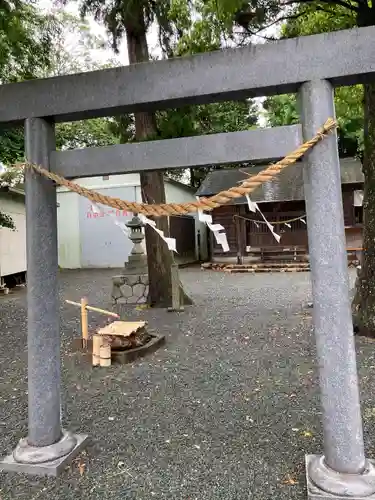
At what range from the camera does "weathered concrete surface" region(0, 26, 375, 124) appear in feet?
6.59

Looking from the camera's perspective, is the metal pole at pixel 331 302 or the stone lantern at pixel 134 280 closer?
the metal pole at pixel 331 302

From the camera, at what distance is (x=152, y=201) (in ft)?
25.9

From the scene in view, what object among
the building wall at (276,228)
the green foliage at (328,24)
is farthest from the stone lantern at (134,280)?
the building wall at (276,228)

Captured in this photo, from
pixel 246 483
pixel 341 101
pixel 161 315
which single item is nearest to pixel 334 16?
pixel 341 101

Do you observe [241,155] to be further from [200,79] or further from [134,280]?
[134,280]

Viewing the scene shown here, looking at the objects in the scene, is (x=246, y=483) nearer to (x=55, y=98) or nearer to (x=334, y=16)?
(x=55, y=98)

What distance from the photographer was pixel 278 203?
51.6 feet

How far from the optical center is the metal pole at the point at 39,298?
2.41 meters

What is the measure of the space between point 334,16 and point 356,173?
9.14m

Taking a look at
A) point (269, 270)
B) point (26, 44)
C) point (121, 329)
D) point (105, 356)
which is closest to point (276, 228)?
point (269, 270)

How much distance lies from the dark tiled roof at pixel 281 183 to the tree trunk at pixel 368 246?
9.32 meters

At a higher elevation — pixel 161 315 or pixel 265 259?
pixel 265 259

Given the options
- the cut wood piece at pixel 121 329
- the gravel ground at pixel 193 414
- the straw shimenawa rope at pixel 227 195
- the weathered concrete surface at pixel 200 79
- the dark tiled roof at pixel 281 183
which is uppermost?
the dark tiled roof at pixel 281 183

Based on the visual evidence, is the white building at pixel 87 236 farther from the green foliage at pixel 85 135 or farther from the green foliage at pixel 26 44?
the green foliage at pixel 26 44
